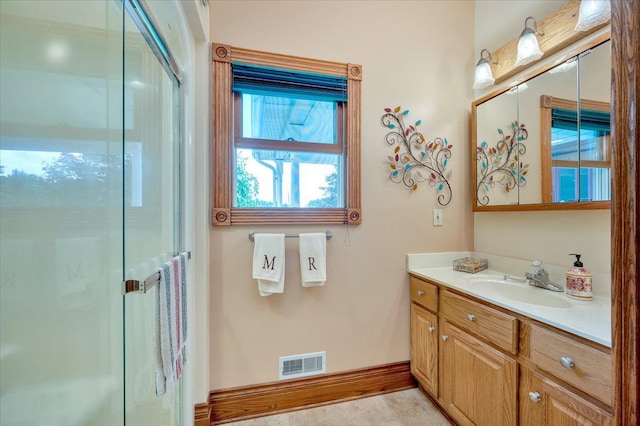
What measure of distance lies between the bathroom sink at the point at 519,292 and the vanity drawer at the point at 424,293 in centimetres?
21

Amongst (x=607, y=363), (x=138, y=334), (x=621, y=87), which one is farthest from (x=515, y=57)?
(x=138, y=334)

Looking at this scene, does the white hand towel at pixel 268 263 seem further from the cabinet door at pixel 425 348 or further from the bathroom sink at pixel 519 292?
the bathroom sink at pixel 519 292

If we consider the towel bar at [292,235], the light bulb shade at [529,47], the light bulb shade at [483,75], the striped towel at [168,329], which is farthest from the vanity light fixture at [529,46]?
the striped towel at [168,329]

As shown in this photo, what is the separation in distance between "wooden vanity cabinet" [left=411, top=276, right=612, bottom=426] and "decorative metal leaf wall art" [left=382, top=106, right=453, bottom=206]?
0.69m

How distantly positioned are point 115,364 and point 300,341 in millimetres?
1003

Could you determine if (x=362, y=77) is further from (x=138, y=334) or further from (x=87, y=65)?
(x=138, y=334)

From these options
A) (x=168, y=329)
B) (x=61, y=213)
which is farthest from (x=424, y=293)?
(x=61, y=213)

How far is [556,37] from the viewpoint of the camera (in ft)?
4.74

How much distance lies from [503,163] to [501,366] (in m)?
1.20

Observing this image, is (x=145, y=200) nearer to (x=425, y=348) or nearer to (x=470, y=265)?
(x=425, y=348)

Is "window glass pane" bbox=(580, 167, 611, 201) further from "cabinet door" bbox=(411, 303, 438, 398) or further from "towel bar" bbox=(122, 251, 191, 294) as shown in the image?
"towel bar" bbox=(122, 251, 191, 294)

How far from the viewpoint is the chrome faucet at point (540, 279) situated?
1418 millimetres

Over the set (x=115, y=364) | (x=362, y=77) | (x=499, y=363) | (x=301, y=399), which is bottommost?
(x=301, y=399)

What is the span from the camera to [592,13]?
1247mm
